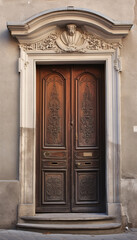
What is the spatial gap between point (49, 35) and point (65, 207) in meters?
3.40

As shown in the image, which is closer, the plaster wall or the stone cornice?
the stone cornice

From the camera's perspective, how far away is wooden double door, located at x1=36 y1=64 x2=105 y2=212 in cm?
801

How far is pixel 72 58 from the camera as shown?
7863 millimetres

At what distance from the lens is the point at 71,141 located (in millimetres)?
8062

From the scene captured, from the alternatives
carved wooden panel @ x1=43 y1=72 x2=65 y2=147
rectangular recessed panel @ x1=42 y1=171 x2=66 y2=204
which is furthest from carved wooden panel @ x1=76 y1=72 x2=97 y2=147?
rectangular recessed panel @ x1=42 y1=171 x2=66 y2=204

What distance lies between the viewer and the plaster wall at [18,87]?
302 inches

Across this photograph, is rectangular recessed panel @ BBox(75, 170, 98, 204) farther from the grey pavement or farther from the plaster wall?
the grey pavement

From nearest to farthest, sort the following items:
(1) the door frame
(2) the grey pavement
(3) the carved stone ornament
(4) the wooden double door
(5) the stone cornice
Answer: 1. (2) the grey pavement
2. (5) the stone cornice
3. (1) the door frame
4. (3) the carved stone ornament
5. (4) the wooden double door

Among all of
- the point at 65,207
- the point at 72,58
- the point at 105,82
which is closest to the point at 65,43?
the point at 72,58

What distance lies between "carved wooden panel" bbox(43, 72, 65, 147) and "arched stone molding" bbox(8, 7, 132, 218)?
1.13ft

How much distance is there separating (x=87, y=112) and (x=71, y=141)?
661 mm

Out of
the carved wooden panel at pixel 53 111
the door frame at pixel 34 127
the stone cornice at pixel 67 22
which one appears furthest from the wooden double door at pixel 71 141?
the stone cornice at pixel 67 22

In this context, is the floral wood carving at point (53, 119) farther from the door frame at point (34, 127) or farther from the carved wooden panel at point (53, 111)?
the door frame at point (34, 127)

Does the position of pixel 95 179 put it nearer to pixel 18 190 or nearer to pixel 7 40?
pixel 18 190
